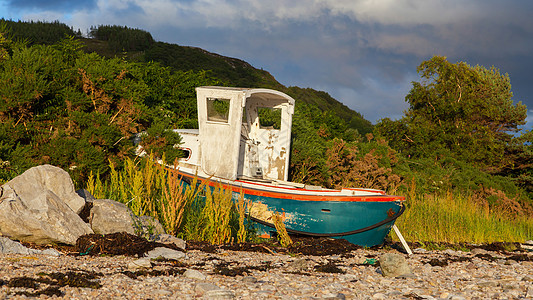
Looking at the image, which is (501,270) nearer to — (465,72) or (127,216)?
(127,216)

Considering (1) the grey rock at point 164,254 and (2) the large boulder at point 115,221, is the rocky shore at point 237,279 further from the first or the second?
(2) the large boulder at point 115,221

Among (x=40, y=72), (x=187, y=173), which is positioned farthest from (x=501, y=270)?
(x=40, y=72)

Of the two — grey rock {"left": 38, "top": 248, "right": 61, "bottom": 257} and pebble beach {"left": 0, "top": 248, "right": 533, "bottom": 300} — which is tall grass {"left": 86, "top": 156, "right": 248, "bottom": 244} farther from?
grey rock {"left": 38, "top": 248, "right": 61, "bottom": 257}

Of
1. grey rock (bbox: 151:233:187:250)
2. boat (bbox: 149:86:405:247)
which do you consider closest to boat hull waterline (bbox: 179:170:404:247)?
boat (bbox: 149:86:405:247)

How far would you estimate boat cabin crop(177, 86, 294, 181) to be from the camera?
419 inches

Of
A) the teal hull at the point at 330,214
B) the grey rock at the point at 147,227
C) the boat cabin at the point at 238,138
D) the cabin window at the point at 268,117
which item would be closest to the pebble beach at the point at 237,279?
the grey rock at the point at 147,227

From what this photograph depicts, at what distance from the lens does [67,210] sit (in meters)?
7.25

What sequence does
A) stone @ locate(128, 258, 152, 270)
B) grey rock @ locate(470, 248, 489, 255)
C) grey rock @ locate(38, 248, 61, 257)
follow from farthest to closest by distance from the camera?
grey rock @ locate(470, 248, 489, 255)
grey rock @ locate(38, 248, 61, 257)
stone @ locate(128, 258, 152, 270)

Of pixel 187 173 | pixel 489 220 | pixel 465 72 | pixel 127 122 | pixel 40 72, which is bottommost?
pixel 489 220

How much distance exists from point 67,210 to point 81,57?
7.27 meters

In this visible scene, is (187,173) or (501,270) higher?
(187,173)

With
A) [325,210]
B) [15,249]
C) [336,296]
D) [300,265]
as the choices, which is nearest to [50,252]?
[15,249]

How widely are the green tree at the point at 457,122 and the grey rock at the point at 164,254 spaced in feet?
63.9

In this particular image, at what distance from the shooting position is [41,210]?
6844mm
